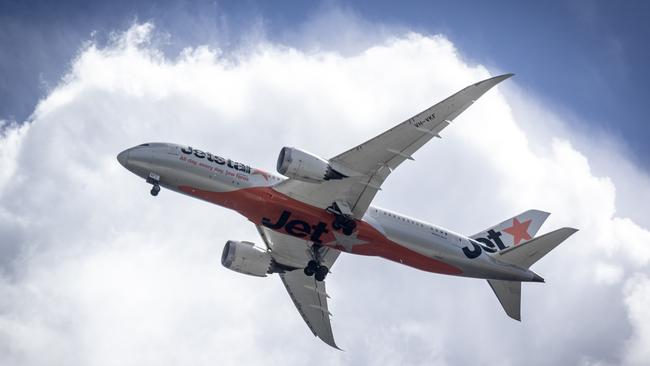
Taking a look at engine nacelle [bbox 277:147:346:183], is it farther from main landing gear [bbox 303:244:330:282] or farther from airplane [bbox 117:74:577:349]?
main landing gear [bbox 303:244:330:282]

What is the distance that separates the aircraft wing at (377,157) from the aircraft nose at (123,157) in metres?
8.91

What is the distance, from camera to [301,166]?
39.4 meters

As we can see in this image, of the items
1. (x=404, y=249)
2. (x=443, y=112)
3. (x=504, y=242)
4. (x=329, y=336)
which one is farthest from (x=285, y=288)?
(x=443, y=112)

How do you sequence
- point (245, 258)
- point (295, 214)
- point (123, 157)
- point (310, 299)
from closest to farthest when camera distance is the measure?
point (123, 157)
point (295, 214)
point (245, 258)
point (310, 299)

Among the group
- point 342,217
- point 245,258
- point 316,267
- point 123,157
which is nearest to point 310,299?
point 245,258

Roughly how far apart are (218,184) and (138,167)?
4703 mm

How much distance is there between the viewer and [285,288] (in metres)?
54.1

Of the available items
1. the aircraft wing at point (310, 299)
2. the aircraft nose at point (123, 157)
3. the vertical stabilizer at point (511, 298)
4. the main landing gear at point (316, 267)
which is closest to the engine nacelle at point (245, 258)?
the aircraft wing at point (310, 299)

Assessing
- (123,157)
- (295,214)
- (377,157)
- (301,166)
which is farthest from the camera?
(295,214)

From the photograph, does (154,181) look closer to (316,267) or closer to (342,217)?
(342,217)

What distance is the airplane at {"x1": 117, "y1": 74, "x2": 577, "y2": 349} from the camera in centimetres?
3938

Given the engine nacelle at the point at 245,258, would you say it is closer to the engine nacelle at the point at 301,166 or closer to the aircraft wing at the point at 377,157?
the aircraft wing at the point at 377,157

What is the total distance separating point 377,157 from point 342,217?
482 centimetres

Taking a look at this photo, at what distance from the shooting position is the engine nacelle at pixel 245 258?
50.3 m
